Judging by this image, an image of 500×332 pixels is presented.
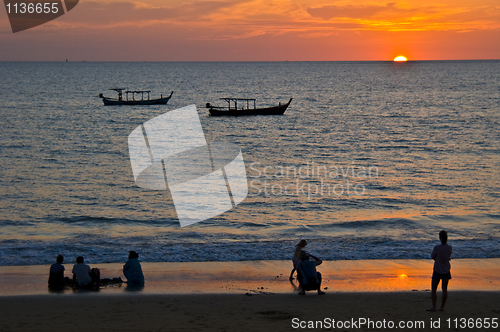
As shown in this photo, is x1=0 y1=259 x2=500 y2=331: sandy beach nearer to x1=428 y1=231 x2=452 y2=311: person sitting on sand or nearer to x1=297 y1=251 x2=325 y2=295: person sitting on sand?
x1=297 y1=251 x2=325 y2=295: person sitting on sand

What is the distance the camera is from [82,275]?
424 inches

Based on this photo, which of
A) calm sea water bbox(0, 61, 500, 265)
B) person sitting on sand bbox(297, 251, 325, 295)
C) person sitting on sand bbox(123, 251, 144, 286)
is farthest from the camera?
calm sea water bbox(0, 61, 500, 265)

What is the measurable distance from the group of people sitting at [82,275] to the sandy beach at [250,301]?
0.29 meters

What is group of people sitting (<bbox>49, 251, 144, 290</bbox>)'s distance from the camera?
1077cm

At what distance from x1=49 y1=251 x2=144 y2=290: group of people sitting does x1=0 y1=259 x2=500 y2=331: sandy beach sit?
29 centimetres

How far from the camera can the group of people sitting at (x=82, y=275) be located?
1077cm

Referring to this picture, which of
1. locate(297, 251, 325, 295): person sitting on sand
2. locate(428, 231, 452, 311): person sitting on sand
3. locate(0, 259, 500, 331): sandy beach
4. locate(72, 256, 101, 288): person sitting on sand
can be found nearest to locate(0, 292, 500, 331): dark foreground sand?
locate(0, 259, 500, 331): sandy beach

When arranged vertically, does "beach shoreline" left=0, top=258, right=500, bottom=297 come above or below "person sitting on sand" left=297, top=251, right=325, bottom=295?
below

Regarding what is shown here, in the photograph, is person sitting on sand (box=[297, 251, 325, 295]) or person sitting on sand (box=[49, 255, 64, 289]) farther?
person sitting on sand (box=[49, 255, 64, 289])

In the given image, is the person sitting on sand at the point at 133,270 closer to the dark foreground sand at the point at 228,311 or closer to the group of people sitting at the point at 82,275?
the group of people sitting at the point at 82,275

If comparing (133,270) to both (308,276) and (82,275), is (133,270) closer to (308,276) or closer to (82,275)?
(82,275)

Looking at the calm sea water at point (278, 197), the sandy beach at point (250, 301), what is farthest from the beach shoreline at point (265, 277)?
the calm sea water at point (278, 197)

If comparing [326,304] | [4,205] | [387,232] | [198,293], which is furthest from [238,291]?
[4,205]

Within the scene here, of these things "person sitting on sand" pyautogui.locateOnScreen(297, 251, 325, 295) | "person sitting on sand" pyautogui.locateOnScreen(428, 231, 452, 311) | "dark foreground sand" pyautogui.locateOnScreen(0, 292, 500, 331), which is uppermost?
"person sitting on sand" pyautogui.locateOnScreen(428, 231, 452, 311)
